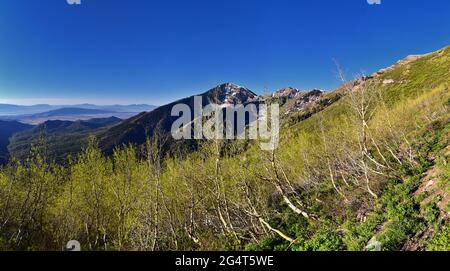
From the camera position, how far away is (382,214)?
57.0ft

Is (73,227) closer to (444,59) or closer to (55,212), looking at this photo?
(55,212)

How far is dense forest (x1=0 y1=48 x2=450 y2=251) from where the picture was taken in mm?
16625

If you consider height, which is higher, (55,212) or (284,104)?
(284,104)

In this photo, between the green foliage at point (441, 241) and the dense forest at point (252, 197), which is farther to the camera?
the dense forest at point (252, 197)

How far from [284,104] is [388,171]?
9.89 metres

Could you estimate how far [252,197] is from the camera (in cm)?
2983

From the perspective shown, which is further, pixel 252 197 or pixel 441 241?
pixel 252 197

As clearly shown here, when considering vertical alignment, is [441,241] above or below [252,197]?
above

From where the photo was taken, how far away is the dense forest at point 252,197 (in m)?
16.6

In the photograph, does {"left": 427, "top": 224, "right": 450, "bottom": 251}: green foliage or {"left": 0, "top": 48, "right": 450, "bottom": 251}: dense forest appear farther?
{"left": 0, "top": 48, "right": 450, "bottom": 251}: dense forest
